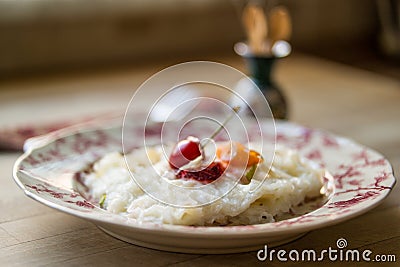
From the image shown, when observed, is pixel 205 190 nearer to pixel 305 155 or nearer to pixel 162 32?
pixel 305 155

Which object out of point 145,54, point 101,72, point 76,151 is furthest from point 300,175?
point 145,54

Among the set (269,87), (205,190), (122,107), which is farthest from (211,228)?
(122,107)

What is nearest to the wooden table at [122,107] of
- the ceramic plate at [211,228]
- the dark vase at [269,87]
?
the ceramic plate at [211,228]

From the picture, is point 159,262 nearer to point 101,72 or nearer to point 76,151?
point 76,151

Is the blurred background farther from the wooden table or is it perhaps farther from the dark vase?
the dark vase

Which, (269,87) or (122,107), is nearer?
(269,87)

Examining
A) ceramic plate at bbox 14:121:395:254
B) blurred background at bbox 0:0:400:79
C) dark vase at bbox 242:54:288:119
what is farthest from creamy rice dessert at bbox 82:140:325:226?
blurred background at bbox 0:0:400:79
